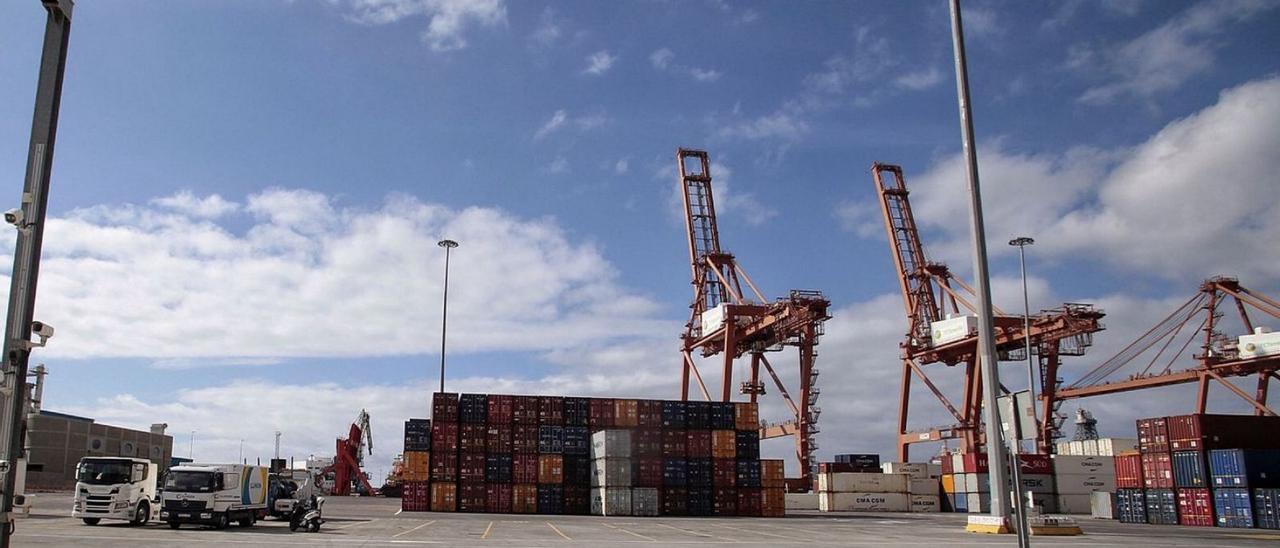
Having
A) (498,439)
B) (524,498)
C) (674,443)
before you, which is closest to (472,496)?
(524,498)

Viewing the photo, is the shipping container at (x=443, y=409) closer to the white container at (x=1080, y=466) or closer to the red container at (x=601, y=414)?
the red container at (x=601, y=414)

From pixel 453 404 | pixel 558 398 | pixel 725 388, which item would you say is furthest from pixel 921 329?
pixel 453 404

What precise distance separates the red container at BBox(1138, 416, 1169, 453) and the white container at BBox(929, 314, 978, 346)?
45.5ft

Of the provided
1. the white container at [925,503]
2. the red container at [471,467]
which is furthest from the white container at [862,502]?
the red container at [471,467]

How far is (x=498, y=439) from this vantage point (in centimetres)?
5278

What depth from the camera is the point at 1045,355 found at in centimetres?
6869

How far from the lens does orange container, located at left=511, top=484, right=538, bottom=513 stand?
51.7 metres

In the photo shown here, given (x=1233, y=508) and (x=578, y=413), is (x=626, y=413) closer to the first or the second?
(x=578, y=413)

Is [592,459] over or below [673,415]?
below

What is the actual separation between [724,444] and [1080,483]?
1331 inches

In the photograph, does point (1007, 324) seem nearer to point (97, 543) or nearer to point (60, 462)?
point (97, 543)

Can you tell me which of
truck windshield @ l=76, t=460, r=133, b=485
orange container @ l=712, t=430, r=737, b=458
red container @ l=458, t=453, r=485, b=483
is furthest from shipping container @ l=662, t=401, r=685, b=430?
truck windshield @ l=76, t=460, r=133, b=485

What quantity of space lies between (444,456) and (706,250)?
34.1 metres

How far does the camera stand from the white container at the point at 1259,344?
206 ft
